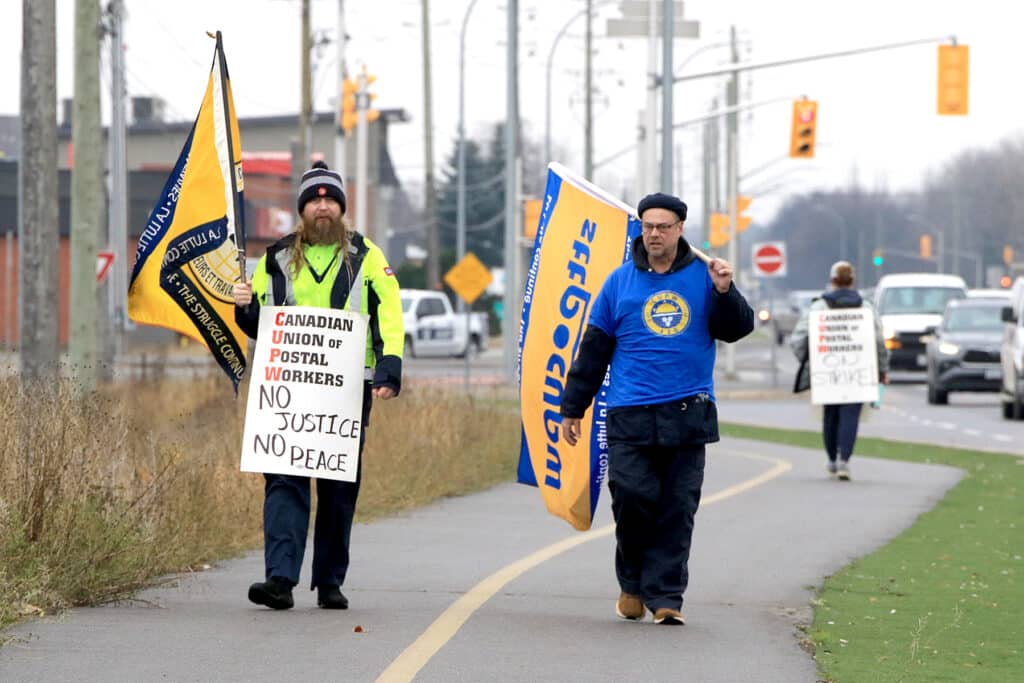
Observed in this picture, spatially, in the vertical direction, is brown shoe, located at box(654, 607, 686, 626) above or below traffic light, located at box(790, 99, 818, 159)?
below

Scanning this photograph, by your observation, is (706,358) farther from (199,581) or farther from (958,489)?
(958,489)

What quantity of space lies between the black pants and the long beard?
27.4 inches

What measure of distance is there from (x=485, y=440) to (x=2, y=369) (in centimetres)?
1020

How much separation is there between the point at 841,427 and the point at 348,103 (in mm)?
21378

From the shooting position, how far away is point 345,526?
29.8 feet

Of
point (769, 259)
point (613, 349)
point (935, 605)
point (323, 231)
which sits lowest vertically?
point (935, 605)

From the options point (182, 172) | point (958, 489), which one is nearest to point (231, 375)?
point (182, 172)

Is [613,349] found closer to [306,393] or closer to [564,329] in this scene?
[564,329]

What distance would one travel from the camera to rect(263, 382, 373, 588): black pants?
348 inches

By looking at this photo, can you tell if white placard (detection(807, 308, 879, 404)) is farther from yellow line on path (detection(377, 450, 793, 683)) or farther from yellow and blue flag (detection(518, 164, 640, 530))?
yellow and blue flag (detection(518, 164, 640, 530))

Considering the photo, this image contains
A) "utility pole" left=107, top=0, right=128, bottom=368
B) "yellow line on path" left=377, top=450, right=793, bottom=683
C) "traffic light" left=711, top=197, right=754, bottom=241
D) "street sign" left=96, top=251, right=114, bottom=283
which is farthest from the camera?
"traffic light" left=711, top=197, right=754, bottom=241

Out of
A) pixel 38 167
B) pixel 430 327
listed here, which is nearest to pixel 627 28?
pixel 38 167

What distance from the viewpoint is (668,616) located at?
883cm

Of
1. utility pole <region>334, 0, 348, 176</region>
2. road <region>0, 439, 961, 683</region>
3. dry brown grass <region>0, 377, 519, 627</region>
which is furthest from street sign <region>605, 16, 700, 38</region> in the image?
road <region>0, 439, 961, 683</region>
